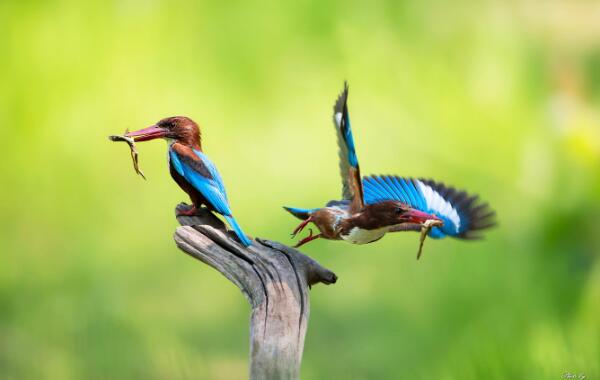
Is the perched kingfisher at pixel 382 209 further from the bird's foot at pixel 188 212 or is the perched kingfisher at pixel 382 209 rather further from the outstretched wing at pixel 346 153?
the bird's foot at pixel 188 212

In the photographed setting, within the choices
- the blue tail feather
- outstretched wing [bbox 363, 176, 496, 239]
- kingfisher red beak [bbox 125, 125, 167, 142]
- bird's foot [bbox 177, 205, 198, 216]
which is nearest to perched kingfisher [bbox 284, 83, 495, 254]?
outstretched wing [bbox 363, 176, 496, 239]

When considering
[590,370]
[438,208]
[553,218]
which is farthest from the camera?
[553,218]

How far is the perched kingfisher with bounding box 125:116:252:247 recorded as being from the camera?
229cm

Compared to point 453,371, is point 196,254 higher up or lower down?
higher up

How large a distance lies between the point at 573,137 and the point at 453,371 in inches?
54.5

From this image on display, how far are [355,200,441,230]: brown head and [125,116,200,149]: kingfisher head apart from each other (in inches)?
19.9

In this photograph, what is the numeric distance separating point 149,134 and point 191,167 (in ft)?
Answer: 0.46

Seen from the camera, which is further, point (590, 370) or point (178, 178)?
point (590, 370)

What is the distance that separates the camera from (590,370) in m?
3.80

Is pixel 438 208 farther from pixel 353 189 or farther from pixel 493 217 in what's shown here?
pixel 353 189

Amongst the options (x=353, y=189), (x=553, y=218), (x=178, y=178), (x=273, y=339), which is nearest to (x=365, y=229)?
(x=353, y=189)

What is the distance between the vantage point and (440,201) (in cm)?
242

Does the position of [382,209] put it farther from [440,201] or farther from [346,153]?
[440,201]

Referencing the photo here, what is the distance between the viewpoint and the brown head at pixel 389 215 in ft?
6.84
